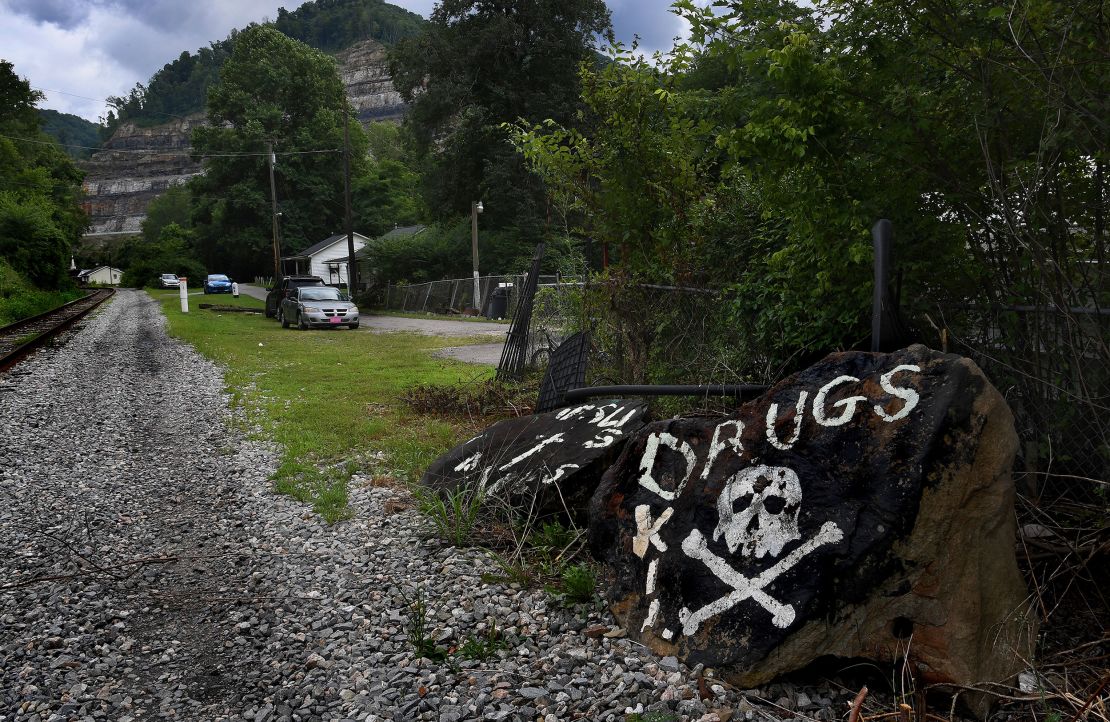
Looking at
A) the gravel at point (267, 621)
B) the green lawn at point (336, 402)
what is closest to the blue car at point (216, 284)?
the green lawn at point (336, 402)

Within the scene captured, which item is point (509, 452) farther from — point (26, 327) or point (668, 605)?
point (26, 327)

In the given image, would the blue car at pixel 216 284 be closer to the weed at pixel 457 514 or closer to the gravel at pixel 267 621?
the gravel at pixel 267 621

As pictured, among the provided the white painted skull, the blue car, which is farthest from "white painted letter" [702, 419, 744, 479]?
the blue car

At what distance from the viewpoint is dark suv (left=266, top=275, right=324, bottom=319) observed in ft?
90.1

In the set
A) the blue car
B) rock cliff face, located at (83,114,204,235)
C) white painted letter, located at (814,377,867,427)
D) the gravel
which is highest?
rock cliff face, located at (83,114,204,235)

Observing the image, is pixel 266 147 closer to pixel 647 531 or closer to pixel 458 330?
pixel 458 330

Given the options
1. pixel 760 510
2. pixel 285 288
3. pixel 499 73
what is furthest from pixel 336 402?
pixel 499 73

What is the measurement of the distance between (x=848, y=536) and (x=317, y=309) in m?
23.4

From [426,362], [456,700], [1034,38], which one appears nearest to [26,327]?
[426,362]

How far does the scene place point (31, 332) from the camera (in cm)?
1897

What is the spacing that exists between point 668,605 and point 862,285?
1.73 metres

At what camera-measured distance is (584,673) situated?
3100 millimetres

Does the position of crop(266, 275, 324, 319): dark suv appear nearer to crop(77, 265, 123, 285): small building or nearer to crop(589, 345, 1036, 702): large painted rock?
crop(589, 345, 1036, 702): large painted rock

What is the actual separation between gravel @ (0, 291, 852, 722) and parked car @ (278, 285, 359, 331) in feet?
59.0
